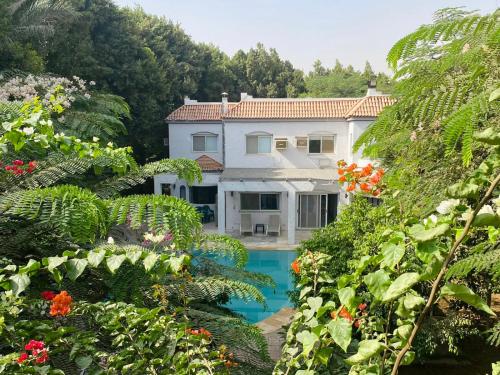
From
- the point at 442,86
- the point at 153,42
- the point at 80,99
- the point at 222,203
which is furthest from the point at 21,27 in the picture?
the point at 442,86

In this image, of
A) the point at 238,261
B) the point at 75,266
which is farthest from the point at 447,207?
the point at 238,261

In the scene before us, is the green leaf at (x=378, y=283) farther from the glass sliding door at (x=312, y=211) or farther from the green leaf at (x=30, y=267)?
the glass sliding door at (x=312, y=211)

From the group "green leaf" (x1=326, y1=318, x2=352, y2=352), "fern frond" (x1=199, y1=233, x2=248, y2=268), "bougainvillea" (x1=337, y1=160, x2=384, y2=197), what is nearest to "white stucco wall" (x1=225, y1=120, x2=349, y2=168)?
"bougainvillea" (x1=337, y1=160, x2=384, y2=197)

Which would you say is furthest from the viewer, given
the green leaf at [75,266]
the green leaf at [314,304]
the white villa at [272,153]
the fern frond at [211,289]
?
the white villa at [272,153]

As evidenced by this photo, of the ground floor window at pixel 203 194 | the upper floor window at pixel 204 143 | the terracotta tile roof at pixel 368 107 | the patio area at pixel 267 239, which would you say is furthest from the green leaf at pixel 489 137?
the ground floor window at pixel 203 194

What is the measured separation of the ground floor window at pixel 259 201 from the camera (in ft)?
66.3

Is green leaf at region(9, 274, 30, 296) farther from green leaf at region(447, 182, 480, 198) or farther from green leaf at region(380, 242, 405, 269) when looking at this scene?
green leaf at region(447, 182, 480, 198)

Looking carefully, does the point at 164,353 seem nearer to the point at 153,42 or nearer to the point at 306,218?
the point at 306,218

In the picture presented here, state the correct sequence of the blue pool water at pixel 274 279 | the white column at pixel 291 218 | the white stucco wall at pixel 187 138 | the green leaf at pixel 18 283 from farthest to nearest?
the white stucco wall at pixel 187 138 < the white column at pixel 291 218 < the blue pool water at pixel 274 279 < the green leaf at pixel 18 283

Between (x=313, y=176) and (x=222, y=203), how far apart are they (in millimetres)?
4300

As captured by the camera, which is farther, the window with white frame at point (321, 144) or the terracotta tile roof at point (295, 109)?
the window with white frame at point (321, 144)

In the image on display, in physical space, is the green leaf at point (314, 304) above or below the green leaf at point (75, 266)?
below

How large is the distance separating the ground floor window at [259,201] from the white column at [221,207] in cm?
201

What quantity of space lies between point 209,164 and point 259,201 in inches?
123
